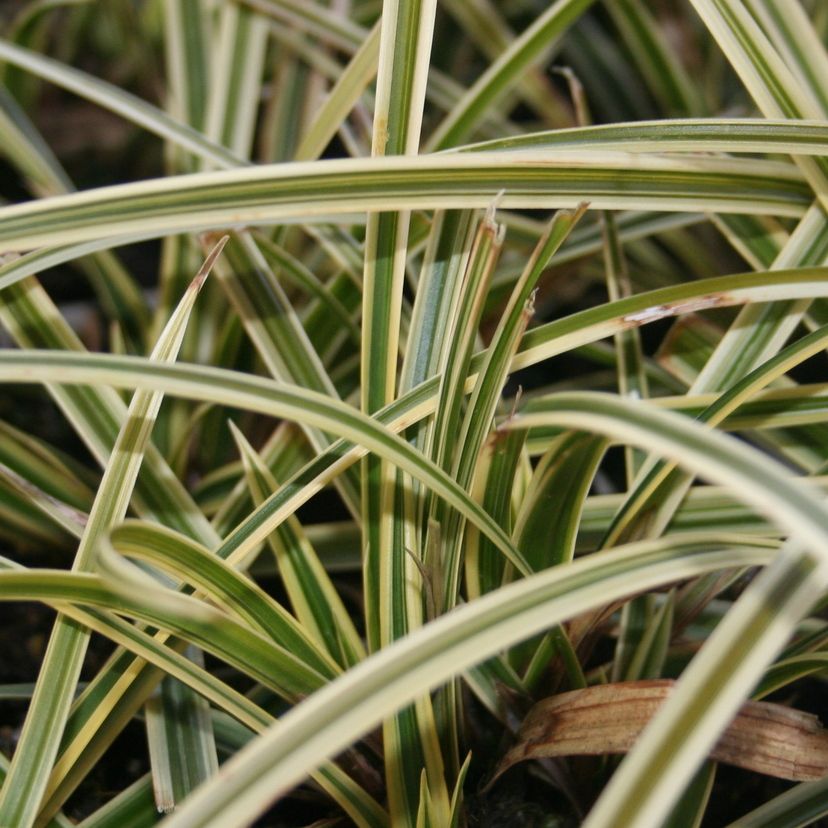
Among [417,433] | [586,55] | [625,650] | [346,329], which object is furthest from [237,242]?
[586,55]

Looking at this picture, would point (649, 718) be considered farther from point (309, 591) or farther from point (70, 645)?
point (70, 645)

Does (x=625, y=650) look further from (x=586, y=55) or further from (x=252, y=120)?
(x=586, y=55)

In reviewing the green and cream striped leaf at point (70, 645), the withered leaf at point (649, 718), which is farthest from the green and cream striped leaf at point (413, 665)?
the green and cream striped leaf at point (70, 645)

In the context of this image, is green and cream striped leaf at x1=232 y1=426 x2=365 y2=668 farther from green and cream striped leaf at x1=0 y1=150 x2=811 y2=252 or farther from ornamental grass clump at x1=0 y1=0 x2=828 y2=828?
green and cream striped leaf at x1=0 y1=150 x2=811 y2=252

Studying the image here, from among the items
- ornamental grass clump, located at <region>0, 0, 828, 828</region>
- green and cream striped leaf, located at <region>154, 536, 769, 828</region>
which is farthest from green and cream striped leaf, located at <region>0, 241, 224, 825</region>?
green and cream striped leaf, located at <region>154, 536, 769, 828</region>

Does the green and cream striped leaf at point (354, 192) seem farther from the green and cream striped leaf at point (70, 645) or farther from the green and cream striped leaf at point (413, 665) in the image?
the green and cream striped leaf at point (413, 665)

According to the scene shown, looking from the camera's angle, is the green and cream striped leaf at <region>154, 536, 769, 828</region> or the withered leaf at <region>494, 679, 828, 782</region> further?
the withered leaf at <region>494, 679, 828, 782</region>

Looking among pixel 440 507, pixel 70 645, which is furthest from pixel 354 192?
pixel 70 645
